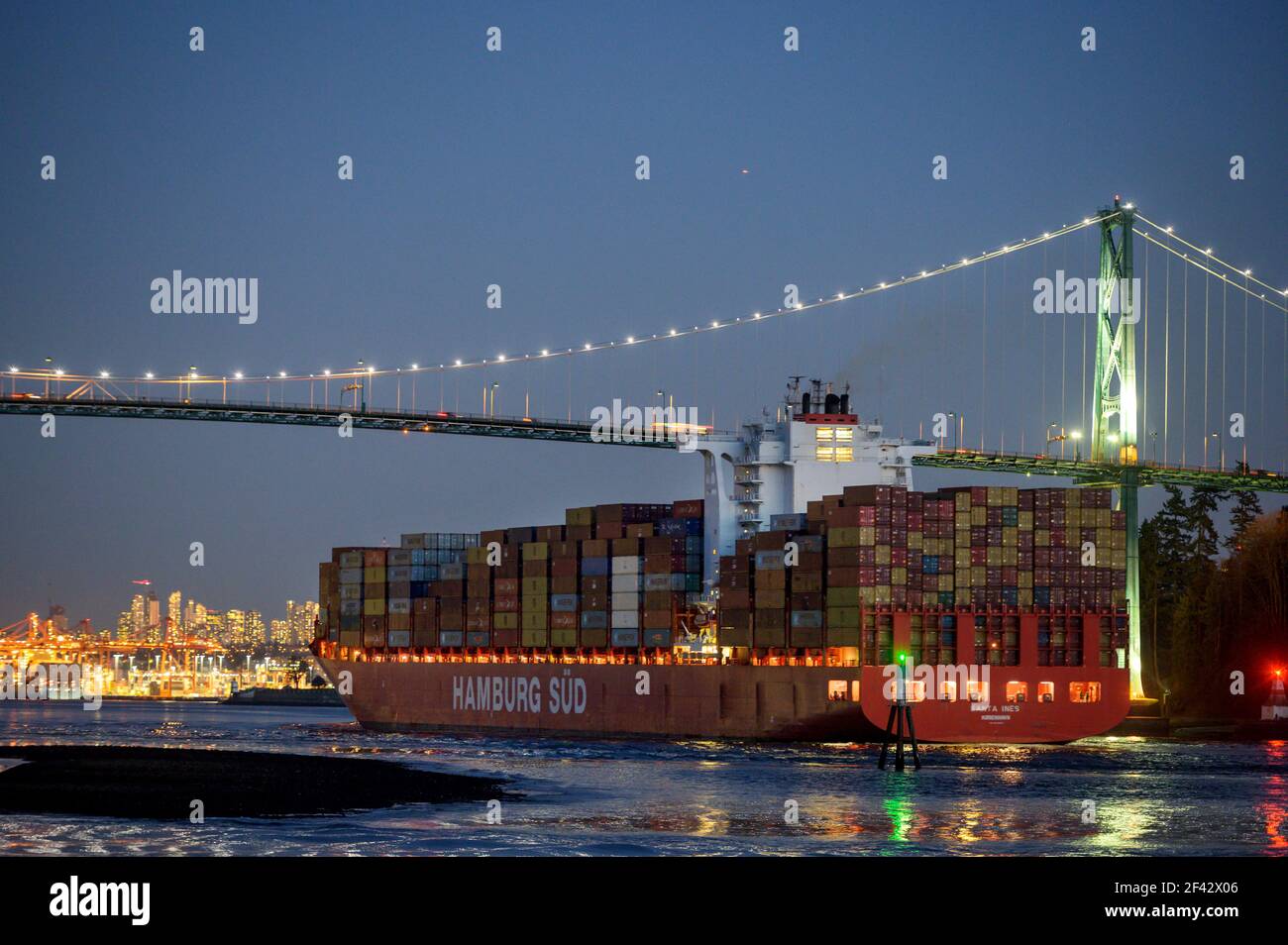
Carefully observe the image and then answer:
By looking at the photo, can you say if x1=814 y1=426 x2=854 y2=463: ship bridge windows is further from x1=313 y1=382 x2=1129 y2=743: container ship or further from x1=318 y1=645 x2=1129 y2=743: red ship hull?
x1=318 y1=645 x2=1129 y2=743: red ship hull

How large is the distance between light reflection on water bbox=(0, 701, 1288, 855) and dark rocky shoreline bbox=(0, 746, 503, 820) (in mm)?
1543

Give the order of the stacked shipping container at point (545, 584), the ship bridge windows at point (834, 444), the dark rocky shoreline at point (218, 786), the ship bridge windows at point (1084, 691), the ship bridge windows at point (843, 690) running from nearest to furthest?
1. the dark rocky shoreline at point (218, 786)
2. the ship bridge windows at point (843, 690)
3. the ship bridge windows at point (1084, 691)
4. the stacked shipping container at point (545, 584)
5. the ship bridge windows at point (834, 444)

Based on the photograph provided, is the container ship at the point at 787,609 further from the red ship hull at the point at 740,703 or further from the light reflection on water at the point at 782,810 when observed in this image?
the light reflection on water at the point at 782,810

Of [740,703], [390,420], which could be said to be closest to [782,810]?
[740,703]

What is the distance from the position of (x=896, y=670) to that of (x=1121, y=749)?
11052mm

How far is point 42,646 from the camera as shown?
183m

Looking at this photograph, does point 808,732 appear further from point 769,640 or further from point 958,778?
point 958,778

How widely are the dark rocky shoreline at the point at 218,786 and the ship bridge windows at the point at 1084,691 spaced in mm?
21820

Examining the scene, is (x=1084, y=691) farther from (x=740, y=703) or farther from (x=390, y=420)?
(x=390, y=420)

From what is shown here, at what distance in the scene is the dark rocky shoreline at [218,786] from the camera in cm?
3403

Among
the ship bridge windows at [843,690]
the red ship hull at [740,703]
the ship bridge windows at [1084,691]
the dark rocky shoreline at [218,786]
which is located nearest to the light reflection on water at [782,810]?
the red ship hull at [740,703]

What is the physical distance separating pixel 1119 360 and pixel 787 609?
78.0 feet

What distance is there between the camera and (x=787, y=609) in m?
54.9
